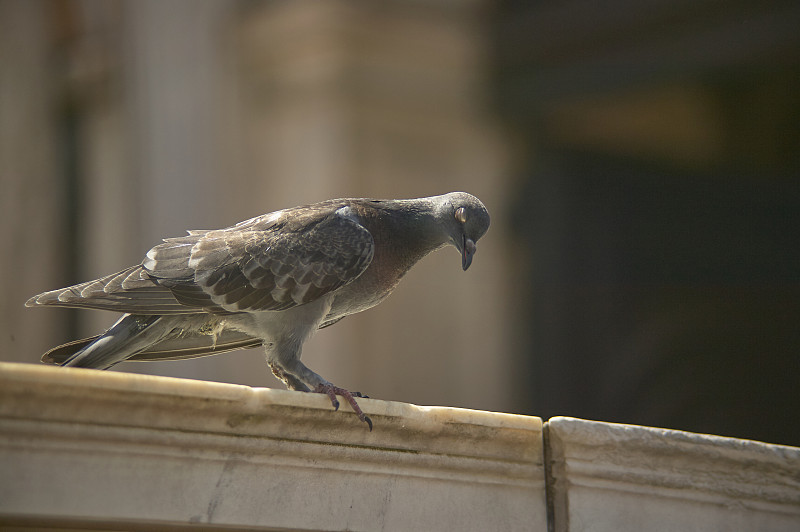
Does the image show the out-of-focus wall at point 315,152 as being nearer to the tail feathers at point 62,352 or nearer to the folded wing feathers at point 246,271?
the folded wing feathers at point 246,271

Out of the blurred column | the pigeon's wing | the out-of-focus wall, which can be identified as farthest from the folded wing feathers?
the blurred column

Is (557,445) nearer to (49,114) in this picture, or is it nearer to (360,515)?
(360,515)

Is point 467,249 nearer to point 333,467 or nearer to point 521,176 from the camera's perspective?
point 333,467

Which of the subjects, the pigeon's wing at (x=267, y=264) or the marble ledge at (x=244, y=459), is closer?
the marble ledge at (x=244, y=459)

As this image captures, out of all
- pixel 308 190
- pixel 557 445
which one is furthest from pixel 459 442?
pixel 308 190

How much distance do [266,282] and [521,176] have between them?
20.1ft

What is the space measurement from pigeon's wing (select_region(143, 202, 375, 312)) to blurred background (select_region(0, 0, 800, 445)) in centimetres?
463

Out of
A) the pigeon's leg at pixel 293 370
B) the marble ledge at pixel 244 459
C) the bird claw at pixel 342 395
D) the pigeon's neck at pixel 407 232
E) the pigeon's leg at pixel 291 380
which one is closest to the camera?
the marble ledge at pixel 244 459

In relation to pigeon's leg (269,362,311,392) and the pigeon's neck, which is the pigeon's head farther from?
pigeon's leg (269,362,311,392)

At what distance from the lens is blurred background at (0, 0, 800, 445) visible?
8844mm

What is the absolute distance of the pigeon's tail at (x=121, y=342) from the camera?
3750 mm

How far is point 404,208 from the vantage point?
437 cm

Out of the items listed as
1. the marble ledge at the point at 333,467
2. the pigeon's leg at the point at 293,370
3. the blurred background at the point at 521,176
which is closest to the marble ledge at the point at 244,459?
the marble ledge at the point at 333,467

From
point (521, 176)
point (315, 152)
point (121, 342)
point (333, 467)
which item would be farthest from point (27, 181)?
point (333, 467)
